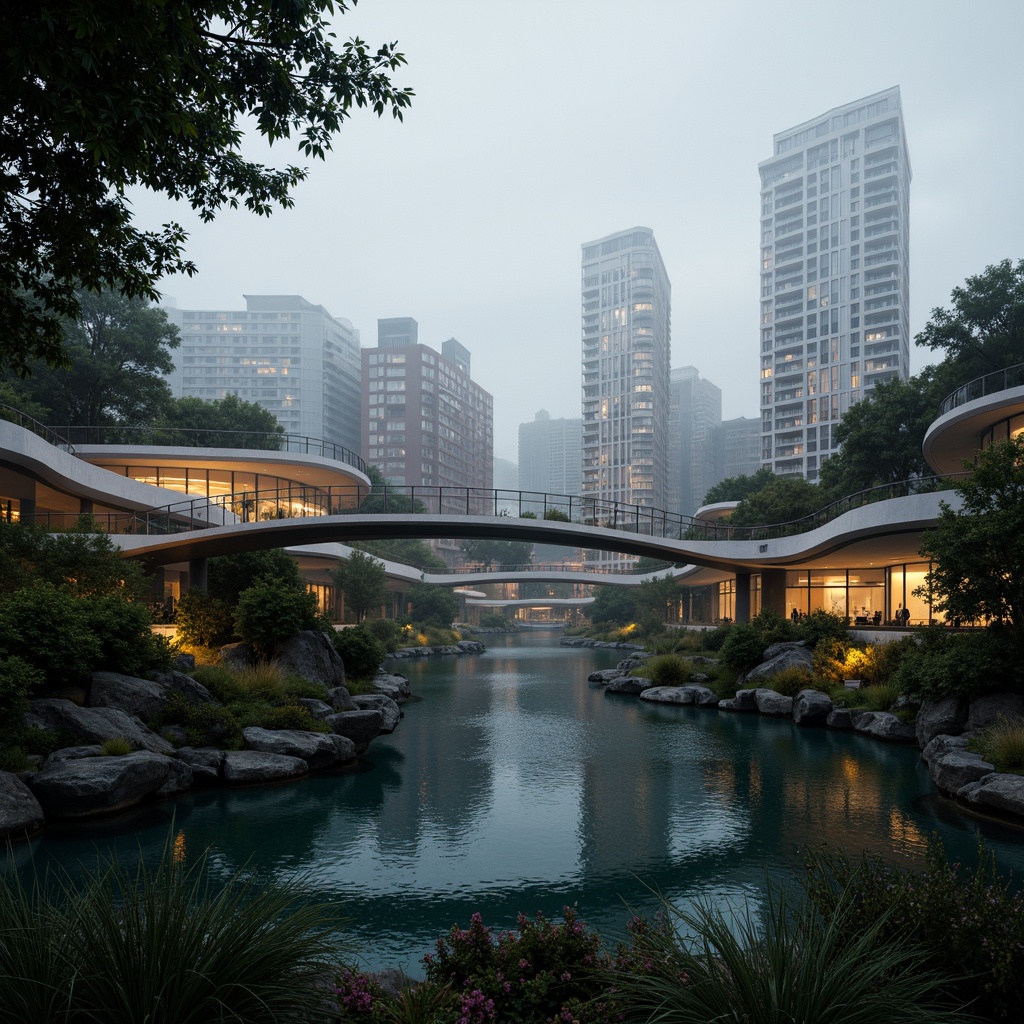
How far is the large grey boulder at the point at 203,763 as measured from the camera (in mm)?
16562

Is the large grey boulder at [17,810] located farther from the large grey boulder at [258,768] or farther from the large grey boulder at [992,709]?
the large grey boulder at [992,709]

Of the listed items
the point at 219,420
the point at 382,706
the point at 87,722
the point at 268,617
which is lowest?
the point at 382,706

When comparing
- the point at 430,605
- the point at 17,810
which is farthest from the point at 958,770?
the point at 430,605

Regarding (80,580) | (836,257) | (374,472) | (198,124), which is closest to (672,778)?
(198,124)

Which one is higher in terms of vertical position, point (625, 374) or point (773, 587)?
point (625, 374)

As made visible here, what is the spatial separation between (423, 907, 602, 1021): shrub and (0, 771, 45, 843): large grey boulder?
9658 millimetres

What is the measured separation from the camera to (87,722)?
613 inches

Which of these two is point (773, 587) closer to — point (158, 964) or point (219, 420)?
point (158, 964)

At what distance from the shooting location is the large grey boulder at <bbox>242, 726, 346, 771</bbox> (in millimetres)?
17938

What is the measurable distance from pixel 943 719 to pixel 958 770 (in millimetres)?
3922

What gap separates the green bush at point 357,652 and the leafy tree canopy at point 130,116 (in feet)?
67.0

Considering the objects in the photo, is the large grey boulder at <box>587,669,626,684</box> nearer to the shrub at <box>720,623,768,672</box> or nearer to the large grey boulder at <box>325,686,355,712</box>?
the shrub at <box>720,623,768,672</box>

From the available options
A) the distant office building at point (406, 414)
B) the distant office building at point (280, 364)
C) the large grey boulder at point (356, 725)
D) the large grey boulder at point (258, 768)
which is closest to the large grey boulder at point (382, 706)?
the large grey boulder at point (356, 725)

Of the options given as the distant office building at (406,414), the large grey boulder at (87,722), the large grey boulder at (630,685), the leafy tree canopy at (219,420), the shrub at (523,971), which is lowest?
the large grey boulder at (630,685)
